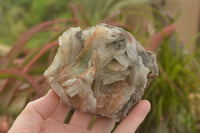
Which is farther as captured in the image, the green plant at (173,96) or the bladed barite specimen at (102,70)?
the green plant at (173,96)

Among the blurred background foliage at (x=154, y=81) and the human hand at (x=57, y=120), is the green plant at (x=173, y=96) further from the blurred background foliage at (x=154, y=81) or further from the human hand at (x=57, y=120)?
the human hand at (x=57, y=120)

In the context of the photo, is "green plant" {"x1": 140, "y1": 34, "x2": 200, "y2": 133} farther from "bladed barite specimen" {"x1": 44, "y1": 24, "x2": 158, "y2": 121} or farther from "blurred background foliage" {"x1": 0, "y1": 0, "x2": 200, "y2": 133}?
"bladed barite specimen" {"x1": 44, "y1": 24, "x2": 158, "y2": 121}

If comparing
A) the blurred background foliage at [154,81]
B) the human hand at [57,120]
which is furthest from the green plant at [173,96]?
the human hand at [57,120]

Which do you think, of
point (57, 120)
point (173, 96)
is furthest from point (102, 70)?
point (173, 96)

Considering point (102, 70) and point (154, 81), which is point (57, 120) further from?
point (154, 81)

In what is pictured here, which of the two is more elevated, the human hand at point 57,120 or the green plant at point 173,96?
the human hand at point 57,120

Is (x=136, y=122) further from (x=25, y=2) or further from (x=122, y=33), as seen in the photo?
(x=25, y=2)

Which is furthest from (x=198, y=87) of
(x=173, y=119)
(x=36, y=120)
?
(x=36, y=120)
